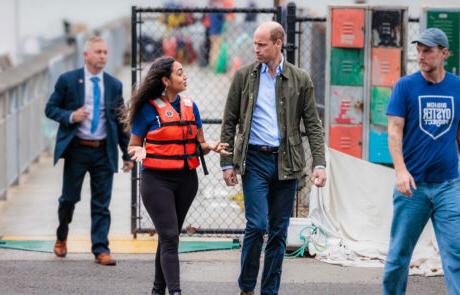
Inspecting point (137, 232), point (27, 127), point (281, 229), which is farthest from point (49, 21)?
point (281, 229)

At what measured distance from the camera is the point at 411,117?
23.2ft

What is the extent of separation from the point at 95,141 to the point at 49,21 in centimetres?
3280

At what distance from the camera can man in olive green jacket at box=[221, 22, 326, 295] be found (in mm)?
7656

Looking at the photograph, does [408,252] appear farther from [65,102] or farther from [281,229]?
[65,102]

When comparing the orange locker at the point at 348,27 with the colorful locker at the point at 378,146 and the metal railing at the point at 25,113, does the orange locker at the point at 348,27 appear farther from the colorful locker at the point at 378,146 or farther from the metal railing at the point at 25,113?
A: the metal railing at the point at 25,113

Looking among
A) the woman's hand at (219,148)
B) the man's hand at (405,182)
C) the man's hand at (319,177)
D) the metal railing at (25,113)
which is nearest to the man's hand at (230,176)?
the woman's hand at (219,148)

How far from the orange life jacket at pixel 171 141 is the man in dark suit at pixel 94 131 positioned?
1.77 meters

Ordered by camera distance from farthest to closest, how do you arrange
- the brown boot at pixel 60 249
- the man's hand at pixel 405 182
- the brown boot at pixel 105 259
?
the brown boot at pixel 60 249, the brown boot at pixel 105 259, the man's hand at pixel 405 182

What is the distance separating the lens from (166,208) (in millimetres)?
7504

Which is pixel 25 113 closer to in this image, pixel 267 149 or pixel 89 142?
pixel 89 142

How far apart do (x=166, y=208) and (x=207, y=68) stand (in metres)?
18.0

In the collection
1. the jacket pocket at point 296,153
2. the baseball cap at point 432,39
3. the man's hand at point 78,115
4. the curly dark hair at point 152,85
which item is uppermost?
the baseball cap at point 432,39

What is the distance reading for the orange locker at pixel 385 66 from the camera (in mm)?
10016

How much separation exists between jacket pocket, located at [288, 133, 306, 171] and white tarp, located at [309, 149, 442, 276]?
79.7 inches
